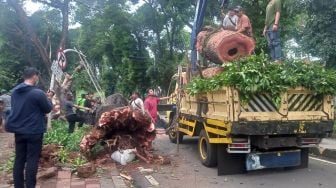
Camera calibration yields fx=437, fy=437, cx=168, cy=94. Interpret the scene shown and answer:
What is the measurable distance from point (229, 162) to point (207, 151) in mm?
624

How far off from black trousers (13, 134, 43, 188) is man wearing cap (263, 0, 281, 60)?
17.5 ft

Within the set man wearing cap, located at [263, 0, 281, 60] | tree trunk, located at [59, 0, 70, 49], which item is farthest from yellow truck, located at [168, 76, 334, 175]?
tree trunk, located at [59, 0, 70, 49]

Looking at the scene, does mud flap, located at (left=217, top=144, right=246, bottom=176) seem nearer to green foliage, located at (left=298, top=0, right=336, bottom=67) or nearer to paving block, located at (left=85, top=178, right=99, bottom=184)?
paving block, located at (left=85, top=178, right=99, bottom=184)

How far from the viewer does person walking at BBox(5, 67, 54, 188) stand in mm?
5781

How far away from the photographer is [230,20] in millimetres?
9859

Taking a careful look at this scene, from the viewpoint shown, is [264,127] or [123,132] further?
[123,132]

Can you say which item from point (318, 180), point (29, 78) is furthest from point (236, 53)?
point (29, 78)

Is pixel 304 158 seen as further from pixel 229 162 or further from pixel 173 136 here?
pixel 173 136

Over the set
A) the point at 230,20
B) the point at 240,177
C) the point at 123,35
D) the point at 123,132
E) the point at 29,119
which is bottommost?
the point at 240,177

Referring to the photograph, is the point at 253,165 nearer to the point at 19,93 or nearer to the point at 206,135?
the point at 206,135

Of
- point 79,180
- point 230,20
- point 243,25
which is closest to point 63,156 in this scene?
point 79,180

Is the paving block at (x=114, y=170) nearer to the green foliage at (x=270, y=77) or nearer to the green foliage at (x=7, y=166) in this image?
the green foliage at (x=7, y=166)

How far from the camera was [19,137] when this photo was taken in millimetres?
5812

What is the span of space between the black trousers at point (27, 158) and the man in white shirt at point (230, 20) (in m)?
5.30
